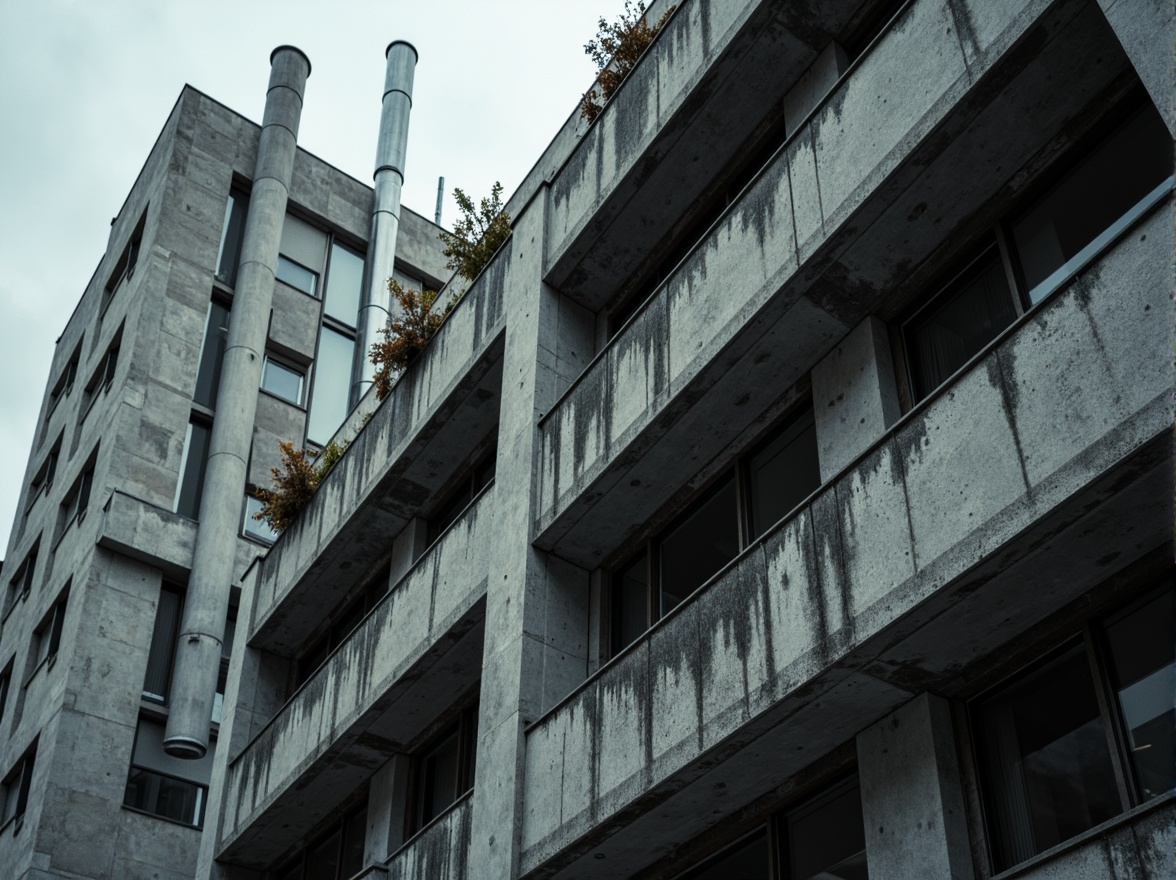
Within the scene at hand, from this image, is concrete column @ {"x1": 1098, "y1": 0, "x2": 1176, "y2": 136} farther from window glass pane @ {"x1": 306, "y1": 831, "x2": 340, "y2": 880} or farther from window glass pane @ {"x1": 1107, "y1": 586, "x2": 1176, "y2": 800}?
window glass pane @ {"x1": 306, "y1": 831, "x2": 340, "y2": 880}

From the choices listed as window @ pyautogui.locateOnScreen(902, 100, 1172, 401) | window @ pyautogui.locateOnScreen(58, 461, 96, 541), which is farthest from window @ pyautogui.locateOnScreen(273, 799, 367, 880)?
window @ pyautogui.locateOnScreen(58, 461, 96, 541)

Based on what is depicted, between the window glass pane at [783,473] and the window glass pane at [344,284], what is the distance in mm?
21249

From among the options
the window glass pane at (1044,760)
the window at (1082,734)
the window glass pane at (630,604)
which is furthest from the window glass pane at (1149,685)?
the window glass pane at (630,604)

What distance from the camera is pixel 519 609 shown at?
15086 millimetres

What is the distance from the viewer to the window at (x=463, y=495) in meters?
19.4

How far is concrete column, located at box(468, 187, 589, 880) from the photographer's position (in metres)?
14.1

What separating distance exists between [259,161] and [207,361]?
212 inches

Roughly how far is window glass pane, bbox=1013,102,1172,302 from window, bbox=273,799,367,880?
38.8ft

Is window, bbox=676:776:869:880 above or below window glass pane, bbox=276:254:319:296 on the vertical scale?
below

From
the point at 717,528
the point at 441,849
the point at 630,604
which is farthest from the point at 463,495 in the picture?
the point at 717,528

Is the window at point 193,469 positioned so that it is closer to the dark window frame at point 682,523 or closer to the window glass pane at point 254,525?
the window glass pane at point 254,525

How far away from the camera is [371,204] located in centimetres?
3562

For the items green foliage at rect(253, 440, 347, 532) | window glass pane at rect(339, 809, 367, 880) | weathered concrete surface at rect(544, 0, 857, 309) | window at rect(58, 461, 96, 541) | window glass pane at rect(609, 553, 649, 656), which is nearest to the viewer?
weathered concrete surface at rect(544, 0, 857, 309)

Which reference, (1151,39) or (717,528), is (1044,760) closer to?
(1151,39)
